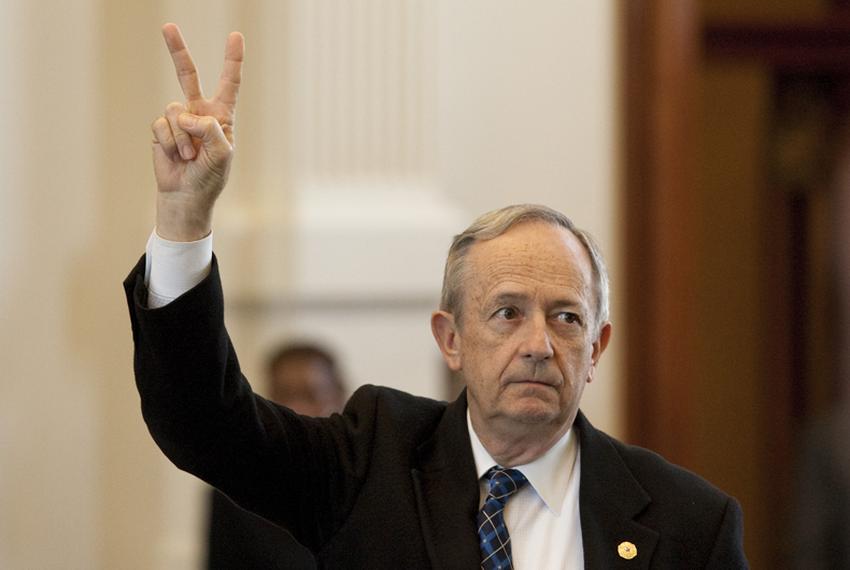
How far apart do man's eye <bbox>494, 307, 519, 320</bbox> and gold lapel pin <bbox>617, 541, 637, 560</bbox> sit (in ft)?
1.30

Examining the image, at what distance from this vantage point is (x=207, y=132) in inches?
92.8

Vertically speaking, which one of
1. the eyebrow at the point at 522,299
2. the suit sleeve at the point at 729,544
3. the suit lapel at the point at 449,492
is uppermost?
the eyebrow at the point at 522,299

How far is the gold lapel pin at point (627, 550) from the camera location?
2465 mm

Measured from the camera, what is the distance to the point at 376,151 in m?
5.48

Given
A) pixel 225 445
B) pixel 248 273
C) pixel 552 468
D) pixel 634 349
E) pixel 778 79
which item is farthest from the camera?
pixel 778 79

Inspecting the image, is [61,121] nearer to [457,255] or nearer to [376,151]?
[376,151]

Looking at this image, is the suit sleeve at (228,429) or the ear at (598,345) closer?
the suit sleeve at (228,429)

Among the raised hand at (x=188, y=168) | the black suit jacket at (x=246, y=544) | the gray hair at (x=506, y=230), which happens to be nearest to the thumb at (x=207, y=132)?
the raised hand at (x=188, y=168)

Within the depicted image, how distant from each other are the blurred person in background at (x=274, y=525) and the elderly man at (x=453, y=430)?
79 cm

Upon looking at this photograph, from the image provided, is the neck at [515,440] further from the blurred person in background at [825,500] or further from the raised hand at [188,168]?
the blurred person in background at [825,500]

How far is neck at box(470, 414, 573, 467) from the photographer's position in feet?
8.25

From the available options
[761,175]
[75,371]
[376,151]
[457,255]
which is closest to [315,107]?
[376,151]

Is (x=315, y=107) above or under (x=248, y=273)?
above

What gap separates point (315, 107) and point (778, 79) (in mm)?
3200
